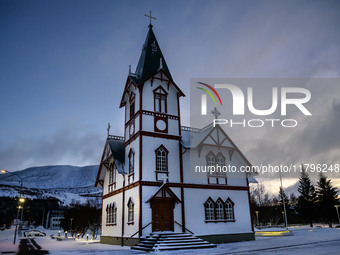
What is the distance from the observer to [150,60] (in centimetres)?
2720

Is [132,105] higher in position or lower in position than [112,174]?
higher

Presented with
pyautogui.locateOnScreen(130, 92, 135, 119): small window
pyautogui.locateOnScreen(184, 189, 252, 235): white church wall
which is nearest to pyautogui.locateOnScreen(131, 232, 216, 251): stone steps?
pyautogui.locateOnScreen(184, 189, 252, 235): white church wall

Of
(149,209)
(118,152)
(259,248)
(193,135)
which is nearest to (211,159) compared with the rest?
(193,135)

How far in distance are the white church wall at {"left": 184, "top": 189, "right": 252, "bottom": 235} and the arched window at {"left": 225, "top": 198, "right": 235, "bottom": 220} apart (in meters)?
0.34

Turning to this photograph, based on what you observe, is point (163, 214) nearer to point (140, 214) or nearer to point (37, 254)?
point (140, 214)

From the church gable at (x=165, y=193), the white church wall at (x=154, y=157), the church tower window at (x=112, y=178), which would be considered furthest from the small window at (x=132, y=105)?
the church gable at (x=165, y=193)

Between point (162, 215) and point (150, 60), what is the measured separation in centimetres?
1455

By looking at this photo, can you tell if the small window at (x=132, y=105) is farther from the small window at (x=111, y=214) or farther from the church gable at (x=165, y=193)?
the small window at (x=111, y=214)

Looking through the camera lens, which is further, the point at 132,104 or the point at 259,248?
the point at 132,104

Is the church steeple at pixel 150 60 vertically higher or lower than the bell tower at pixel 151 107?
higher

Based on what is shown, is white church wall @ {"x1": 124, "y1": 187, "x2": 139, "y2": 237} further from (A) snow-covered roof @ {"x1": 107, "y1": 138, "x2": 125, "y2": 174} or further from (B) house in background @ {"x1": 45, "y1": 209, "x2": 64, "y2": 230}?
(B) house in background @ {"x1": 45, "y1": 209, "x2": 64, "y2": 230}

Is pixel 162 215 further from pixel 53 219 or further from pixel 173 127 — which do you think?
pixel 53 219

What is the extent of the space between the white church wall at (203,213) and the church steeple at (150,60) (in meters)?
11.0

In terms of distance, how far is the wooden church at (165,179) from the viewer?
21.3 meters
